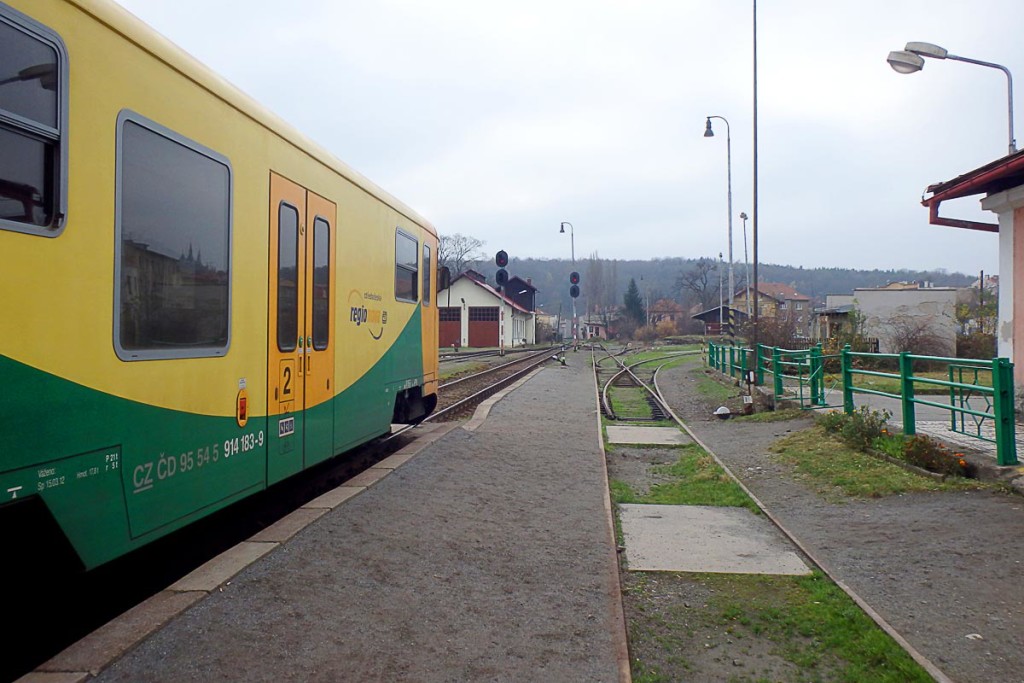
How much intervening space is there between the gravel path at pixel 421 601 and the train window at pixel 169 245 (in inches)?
58.2

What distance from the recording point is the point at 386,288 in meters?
9.10

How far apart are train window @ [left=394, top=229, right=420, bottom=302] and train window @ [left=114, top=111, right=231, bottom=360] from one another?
4.27 metres

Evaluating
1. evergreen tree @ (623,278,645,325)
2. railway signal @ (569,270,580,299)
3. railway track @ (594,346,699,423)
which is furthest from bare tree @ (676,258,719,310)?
railway track @ (594,346,699,423)

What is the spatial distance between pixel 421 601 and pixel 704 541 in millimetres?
2902

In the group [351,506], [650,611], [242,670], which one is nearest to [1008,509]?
[650,611]

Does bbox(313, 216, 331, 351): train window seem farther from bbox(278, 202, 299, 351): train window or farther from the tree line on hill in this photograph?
the tree line on hill

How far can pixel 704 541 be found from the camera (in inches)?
262

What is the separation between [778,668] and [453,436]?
23.5ft

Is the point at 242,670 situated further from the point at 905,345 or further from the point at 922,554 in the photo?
the point at 905,345

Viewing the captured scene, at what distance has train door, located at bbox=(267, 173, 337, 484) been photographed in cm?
602

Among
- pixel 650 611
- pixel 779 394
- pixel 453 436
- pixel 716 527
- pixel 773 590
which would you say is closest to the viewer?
pixel 650 611

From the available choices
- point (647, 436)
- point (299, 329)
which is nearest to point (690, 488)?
point (647, 436)

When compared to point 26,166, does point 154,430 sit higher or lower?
lower

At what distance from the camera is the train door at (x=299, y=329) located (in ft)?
19.7
